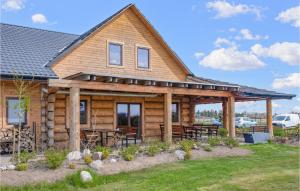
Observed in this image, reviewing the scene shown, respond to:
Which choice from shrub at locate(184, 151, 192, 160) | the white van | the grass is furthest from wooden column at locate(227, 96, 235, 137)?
the white van

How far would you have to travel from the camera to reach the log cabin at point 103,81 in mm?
14810

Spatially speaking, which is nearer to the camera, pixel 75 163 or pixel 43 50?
pixel 75 163

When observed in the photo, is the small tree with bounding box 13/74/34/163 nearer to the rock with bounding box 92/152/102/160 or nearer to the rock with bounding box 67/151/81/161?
the rock with bounding box 67/151/81/161

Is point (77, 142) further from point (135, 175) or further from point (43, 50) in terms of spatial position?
point (43, 50)

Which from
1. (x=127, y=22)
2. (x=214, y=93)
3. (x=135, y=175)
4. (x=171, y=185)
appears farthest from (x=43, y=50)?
(x=171, y=185)

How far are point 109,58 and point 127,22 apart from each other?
212 centimetres

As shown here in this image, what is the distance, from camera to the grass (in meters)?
9.64

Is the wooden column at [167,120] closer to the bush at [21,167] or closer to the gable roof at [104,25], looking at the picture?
the gable roof at [104,25]

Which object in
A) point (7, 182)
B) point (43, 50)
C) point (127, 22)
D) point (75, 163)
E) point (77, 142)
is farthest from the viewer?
point (127, 22)

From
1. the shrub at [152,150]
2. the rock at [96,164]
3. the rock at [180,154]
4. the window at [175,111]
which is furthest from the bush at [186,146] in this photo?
the window at [175,111]

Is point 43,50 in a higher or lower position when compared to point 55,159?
higher

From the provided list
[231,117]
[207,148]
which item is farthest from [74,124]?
[231,117]

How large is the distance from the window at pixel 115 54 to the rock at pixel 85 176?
8.93m

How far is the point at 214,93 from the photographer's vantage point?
1811 centimetres
